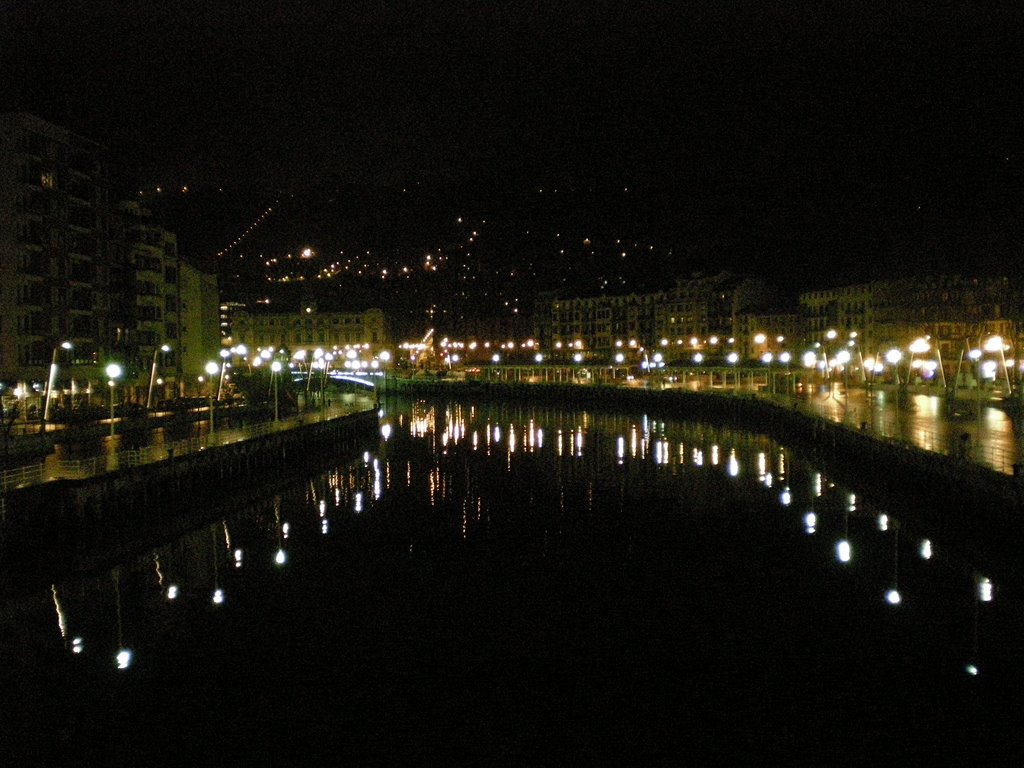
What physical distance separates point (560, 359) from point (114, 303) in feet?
233

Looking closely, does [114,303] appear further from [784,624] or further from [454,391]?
[454,391]

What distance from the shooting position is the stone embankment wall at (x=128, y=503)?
22453 mm

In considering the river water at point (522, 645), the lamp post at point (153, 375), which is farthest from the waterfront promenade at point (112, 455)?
the lamp post at point (153, 375)

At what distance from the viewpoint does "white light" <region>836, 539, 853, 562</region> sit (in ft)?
79.0

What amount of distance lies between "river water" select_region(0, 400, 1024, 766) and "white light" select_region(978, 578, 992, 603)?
4.1 inches

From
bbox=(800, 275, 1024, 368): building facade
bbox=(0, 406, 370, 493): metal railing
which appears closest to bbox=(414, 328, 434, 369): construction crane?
bbox=(800, 275, 1024, 368): building facade

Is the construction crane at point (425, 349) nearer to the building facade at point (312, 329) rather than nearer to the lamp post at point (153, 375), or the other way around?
the building facade at point (312, 329)

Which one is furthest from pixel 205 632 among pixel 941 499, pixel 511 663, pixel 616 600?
pixel 941 499

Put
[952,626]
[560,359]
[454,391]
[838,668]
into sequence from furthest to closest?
[560,359] → [454,391] → [952,626] → [838,668]

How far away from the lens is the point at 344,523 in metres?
29.5

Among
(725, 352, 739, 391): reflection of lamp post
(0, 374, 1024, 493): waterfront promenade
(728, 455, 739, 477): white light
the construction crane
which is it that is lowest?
(728, 455, 739, 477): white light

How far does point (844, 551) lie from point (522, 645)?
11068 millimetres

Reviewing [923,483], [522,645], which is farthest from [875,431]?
[522,645]

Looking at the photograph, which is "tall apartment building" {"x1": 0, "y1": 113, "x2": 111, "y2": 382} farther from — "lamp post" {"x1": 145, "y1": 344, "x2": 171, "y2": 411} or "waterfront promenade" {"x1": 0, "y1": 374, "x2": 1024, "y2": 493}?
"waterfront promenade" {"x1": 0, "y1": 374, "x2": 1024, "y2": 493}
